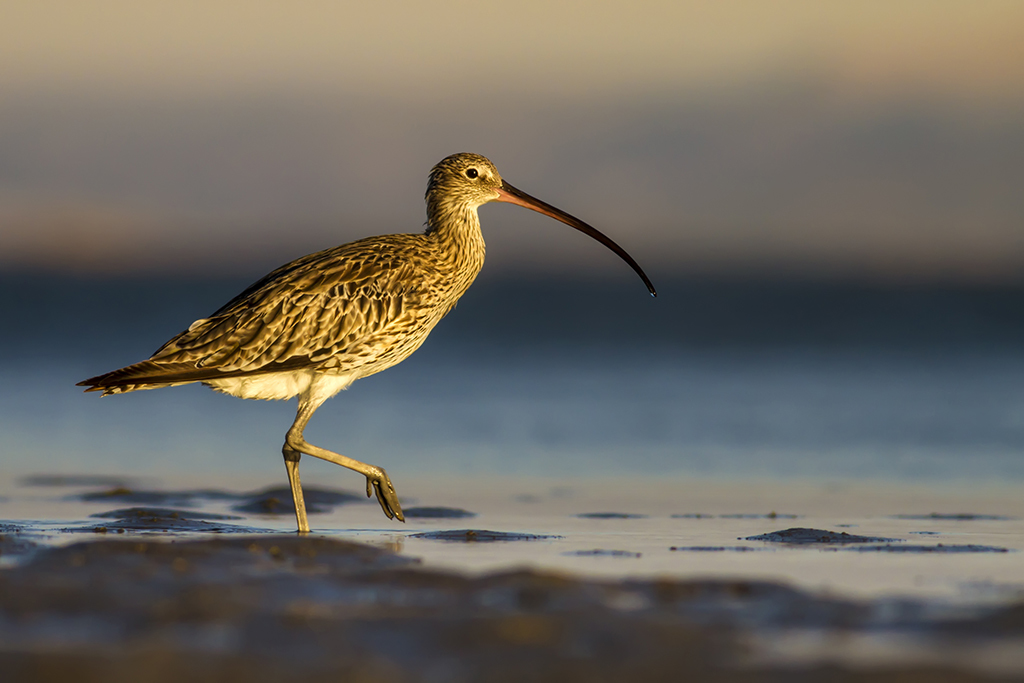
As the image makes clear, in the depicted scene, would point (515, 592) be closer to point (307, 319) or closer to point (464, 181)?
point (307, 319)

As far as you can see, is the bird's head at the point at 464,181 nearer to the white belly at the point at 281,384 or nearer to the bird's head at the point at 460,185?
the bird's head at the point at 460,185

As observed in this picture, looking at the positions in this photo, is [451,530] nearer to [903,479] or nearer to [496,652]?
[496,652]

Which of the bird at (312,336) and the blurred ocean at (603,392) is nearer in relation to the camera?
the bird at (312,336)

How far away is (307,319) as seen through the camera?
901cm

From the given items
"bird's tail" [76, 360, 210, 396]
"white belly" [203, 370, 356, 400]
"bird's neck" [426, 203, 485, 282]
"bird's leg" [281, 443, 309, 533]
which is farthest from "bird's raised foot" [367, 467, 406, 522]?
"bird's neck" [426, 203, 485, 282]

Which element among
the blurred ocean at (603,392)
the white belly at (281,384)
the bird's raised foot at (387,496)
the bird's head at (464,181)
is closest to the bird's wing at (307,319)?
the white belly at (281,384)

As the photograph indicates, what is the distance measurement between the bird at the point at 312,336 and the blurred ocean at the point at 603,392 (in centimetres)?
221

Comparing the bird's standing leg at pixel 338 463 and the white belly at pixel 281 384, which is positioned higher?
the white belly at pixel 281 384

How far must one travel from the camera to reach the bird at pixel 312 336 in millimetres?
8805

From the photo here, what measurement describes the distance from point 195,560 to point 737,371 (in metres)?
14.6

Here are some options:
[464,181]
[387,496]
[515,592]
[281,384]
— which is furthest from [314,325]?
[515,592]

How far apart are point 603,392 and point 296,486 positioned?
30.3ft

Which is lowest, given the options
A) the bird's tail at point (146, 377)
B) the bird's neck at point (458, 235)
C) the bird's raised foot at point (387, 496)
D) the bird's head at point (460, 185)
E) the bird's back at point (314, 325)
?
the bird's raised foot at point (387, 496)

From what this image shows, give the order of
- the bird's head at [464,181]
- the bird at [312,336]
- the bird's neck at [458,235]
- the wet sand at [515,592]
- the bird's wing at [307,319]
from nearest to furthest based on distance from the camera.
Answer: the wet sand at [515,592] → the bird at [312,336] → the bird's wing at [307,319] → the bird's neck at [458,235] → the bird's head at [464,181]
